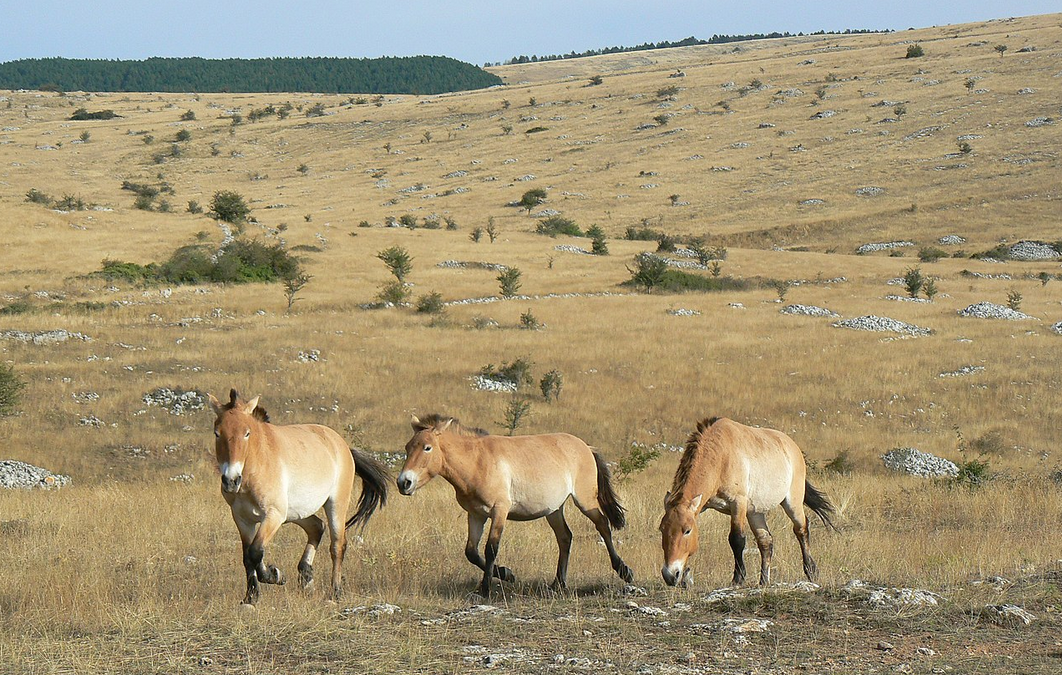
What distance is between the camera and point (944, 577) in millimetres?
9211

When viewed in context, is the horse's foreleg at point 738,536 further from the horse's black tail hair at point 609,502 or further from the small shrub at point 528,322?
the small shrub at point 528,322

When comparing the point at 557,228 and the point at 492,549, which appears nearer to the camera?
the point at 492,549

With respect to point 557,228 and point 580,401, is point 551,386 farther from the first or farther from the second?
point 557,228

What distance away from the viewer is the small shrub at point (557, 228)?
203ft

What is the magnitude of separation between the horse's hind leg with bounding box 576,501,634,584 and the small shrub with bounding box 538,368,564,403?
546 inches

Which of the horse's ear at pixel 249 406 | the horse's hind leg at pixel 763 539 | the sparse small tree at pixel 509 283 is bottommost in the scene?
the sparse small tree at pixel 509 283

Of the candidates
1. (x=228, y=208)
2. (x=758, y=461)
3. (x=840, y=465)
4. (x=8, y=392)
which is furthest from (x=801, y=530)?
(x=228, y=208)

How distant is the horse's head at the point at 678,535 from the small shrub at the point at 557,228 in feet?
174

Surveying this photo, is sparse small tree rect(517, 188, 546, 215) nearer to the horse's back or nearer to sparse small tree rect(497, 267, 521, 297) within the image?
sparse small tree rect(497, 267, 521, 297)

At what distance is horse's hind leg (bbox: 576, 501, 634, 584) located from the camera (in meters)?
9.34

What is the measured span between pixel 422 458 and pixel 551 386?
50.7 feet

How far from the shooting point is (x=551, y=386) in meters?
24.2

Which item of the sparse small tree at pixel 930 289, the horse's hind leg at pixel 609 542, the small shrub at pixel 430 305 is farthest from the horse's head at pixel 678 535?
the sparse small tree at pixel 930 289

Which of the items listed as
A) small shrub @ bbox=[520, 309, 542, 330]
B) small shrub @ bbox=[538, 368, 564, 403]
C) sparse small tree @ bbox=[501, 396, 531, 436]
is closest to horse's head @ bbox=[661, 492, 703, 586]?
sparse small tree @ bbox=[501, 396, 531, 436]
